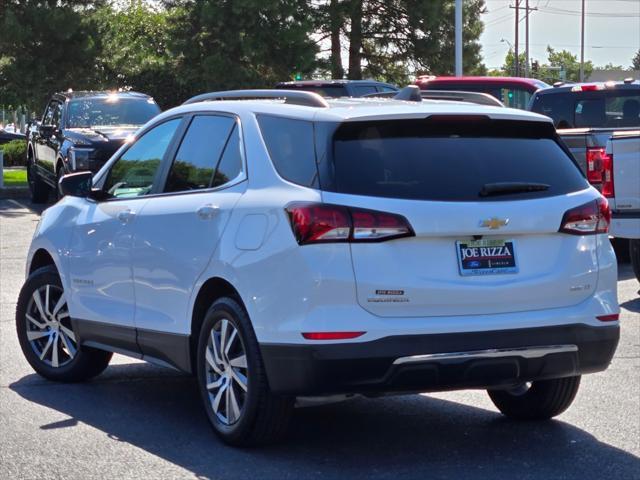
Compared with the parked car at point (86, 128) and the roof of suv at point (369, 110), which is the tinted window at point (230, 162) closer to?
the roof of suv at point (369, 110)

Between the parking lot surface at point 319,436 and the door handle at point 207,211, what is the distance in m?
1.17

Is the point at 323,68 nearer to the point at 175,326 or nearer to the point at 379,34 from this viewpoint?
the point at 379,34

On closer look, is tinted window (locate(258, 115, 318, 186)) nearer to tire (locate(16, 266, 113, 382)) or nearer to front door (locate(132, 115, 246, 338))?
front door (locate(132, 115, 246, 338))

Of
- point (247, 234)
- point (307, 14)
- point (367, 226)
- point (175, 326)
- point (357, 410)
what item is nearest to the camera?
point (367, 226)

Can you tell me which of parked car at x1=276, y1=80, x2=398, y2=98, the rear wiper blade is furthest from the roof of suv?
parked car at x1=276, y1=80, x2=398, y2=98

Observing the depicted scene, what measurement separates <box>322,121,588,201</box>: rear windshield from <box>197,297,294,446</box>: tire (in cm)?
88

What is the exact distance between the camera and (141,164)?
780 centimetres

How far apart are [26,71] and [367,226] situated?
32.9m

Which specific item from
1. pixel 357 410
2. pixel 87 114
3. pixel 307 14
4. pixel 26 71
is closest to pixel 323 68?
pixel 307 14

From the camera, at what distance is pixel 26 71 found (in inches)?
1469

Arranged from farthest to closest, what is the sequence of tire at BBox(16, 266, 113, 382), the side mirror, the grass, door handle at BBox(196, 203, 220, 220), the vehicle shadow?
the grass
tire at BBox(16, 266, 113, 382)
the side mirror
door handle at BBox(196, 203, 220, 220)
the vehicle shadow

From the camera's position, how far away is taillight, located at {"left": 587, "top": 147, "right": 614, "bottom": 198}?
1275 centimetres

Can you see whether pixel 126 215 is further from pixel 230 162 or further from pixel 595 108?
pixel 595 108

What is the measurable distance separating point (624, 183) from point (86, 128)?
10972mm
